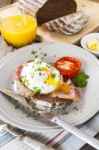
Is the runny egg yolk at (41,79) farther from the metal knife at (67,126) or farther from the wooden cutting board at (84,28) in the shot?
the wooden cutting board at (84,28)

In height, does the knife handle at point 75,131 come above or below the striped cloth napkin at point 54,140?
above

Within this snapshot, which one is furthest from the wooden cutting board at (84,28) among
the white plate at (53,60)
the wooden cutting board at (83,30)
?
the white plate at (53,60)

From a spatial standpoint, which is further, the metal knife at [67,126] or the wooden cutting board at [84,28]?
the wooden cutting board at [84,28]

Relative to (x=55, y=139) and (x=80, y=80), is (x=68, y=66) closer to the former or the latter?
(x=80, y=80)

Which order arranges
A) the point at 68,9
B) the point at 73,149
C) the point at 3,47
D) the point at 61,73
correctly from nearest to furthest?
1. the point at 73,149
2. the point at 61,73
3. the point at 3,47
4. the point at 68,9

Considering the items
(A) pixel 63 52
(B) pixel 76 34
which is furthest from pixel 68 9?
(A) pixel 63 52

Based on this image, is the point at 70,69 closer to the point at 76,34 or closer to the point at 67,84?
the point at 67,84
